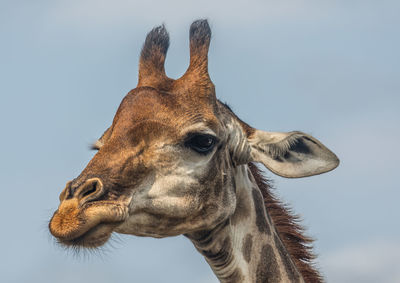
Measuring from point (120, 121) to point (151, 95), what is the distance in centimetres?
59

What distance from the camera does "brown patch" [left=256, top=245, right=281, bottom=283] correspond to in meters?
9.47

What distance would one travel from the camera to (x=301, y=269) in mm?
10219

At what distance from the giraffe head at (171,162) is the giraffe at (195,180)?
0.05 feet

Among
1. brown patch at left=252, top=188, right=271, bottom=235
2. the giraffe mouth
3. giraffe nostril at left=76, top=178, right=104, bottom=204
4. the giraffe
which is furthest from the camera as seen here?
brown patch at left=252, top=188, right=271, bottom=235

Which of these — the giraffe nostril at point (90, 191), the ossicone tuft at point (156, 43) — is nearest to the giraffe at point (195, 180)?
the giraffe nostril at point (90, 191)

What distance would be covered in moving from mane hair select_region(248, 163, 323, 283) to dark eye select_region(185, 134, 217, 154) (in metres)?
1.71

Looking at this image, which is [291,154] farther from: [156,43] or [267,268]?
[156,43]

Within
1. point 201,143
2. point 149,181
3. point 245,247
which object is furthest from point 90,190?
point 245,247

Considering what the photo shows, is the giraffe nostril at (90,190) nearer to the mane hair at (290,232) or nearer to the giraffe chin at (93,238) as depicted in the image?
the giraffe chin at (93,238)

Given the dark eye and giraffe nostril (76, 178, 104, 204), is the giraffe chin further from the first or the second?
the dark eye

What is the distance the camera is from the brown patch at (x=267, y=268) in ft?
31.1

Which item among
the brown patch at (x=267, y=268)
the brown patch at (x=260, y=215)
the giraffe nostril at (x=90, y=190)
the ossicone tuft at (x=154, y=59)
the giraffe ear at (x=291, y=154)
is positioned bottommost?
the brown patch at (x=267, y=268)

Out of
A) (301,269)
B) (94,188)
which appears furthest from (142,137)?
(301,269)

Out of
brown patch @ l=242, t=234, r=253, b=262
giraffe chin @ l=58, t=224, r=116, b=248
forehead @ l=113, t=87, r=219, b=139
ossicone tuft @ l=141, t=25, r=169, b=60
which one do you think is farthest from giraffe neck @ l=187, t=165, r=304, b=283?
ossicone tuft @ l=141, t=25, r=169, b=60
